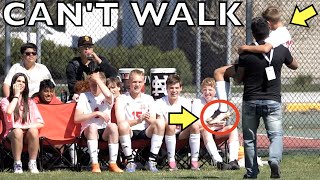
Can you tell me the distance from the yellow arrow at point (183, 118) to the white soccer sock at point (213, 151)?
40 cm

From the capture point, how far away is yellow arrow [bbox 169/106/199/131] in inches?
566

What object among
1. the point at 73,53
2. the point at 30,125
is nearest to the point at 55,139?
the point at 30,125

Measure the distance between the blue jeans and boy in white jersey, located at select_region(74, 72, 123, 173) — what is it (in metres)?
2.46

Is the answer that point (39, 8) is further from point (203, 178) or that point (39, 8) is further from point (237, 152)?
point (203, 178)

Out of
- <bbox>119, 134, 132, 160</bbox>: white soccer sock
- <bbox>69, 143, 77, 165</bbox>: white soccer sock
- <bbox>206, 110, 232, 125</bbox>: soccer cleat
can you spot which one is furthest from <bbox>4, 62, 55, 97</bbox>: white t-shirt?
<bbox>206, 110, 232, 125</bbox>: soccer cleat

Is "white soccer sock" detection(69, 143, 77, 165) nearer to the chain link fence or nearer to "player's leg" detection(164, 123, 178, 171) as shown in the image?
"player's leg" detection(164, 123, 178, 171)

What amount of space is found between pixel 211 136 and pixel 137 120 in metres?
1.06

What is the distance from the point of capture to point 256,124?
1209 centimetres

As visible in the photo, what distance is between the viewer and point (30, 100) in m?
14.1

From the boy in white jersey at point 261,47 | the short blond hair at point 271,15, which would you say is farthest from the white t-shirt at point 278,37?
the short blond hair at point 271,15

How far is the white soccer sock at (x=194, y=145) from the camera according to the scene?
14230 mm

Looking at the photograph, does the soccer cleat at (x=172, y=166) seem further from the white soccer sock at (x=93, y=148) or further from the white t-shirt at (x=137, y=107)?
the white soccer sock at (x=93, y=148)

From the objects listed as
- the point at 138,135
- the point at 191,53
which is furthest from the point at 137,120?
the point at 191,53

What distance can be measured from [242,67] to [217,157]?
8.55ft
